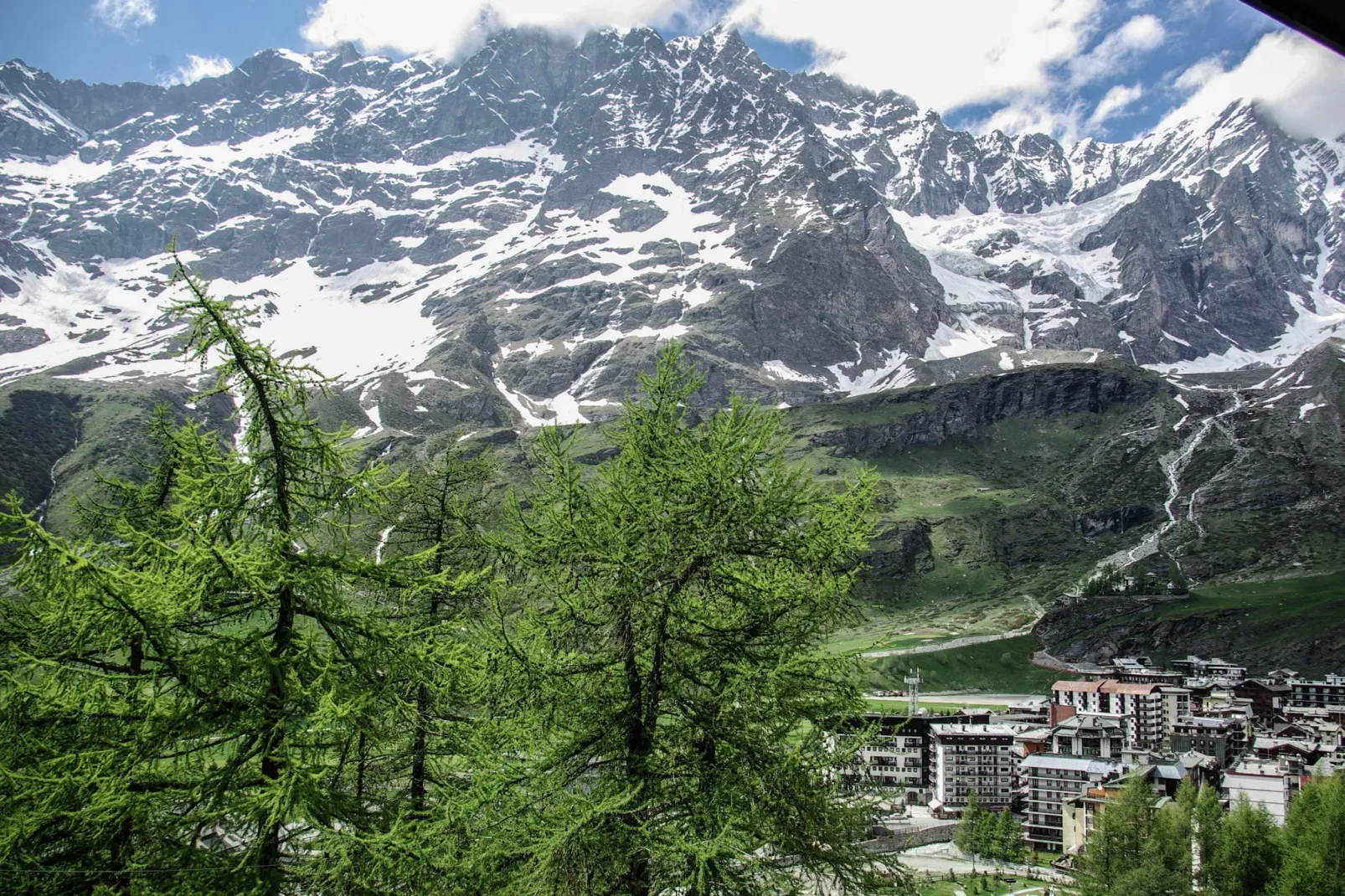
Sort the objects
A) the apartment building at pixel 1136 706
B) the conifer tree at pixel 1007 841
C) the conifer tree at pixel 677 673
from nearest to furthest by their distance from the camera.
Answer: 1. the conifer tree at pixel 677 673
2. the conifer tree at pixel 1007 841
3. the apartment building at pixel 1136 706

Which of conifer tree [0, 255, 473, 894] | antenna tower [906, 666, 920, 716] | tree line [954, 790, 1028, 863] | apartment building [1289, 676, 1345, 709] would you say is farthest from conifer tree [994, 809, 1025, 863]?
conifer tree [0, 255, 473, 894]

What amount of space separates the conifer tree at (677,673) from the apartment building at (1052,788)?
9257 centimetres

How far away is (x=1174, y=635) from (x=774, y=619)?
176m

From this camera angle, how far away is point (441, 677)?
10.7 m

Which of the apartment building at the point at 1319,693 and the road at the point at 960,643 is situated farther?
the road at the point at 960,643

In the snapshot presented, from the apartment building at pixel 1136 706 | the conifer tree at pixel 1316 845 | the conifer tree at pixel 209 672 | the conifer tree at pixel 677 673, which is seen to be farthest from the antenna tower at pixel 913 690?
the conifer tree at pixel 209 672

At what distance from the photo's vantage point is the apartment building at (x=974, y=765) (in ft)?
315

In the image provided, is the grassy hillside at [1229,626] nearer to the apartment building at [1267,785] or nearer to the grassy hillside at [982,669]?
the grassy hillside at [982,669]

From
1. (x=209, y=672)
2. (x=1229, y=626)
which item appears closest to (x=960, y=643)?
(x=1229, y=626)

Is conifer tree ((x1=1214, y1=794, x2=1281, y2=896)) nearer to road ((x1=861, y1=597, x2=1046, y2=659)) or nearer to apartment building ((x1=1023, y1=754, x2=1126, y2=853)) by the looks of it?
apartment building ((x1=1023, y1=754, x2=1126, y2=853))

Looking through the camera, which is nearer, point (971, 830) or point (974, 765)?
point (971, 830)

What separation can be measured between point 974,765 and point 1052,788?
8.78m

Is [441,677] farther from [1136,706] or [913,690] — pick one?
Result: [1136,706]


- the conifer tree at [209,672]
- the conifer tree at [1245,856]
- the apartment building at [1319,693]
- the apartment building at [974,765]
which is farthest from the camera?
the apartment building at [1319,693]
